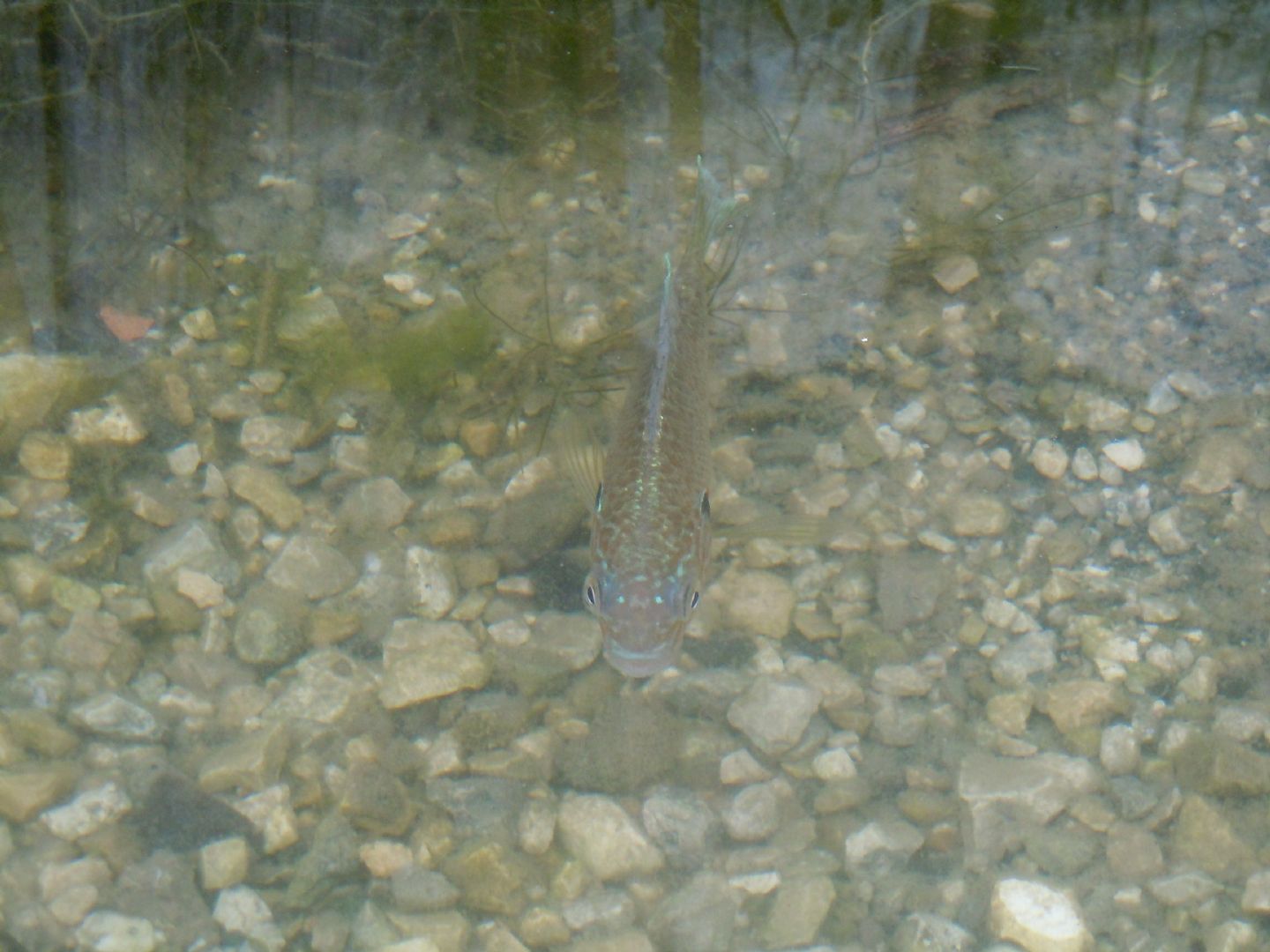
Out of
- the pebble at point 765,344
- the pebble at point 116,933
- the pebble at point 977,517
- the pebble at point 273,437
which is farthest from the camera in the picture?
the pebble at point 765,344

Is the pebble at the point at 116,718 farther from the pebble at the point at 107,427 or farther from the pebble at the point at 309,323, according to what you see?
the pebble at the point at 309,323

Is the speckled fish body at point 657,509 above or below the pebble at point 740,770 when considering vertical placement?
above

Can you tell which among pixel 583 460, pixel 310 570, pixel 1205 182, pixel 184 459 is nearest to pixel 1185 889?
pixel 583 460

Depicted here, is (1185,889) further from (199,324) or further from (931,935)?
(199,324)

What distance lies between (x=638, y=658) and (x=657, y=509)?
558 mm

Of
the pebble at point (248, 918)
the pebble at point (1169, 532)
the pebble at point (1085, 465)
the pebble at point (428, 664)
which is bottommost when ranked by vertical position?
the pebble at point (248, 918)

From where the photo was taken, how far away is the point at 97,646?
4.18m

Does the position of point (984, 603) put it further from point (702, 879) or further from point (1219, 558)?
point (702, 879)

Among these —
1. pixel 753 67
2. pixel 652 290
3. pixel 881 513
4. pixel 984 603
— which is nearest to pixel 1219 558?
pixel 984 603

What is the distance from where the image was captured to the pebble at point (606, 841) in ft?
12.2

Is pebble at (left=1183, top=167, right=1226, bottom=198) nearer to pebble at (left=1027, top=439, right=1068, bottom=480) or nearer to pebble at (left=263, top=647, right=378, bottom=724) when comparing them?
pebble at (left=1027, top=439, right=1068, bottom=480)

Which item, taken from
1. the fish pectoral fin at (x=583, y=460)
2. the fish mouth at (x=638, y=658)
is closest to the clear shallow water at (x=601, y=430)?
the fish pectoral fin at (x=583, y=460)

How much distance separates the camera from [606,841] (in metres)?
3.74

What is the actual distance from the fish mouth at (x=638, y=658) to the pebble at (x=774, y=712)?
594mm
